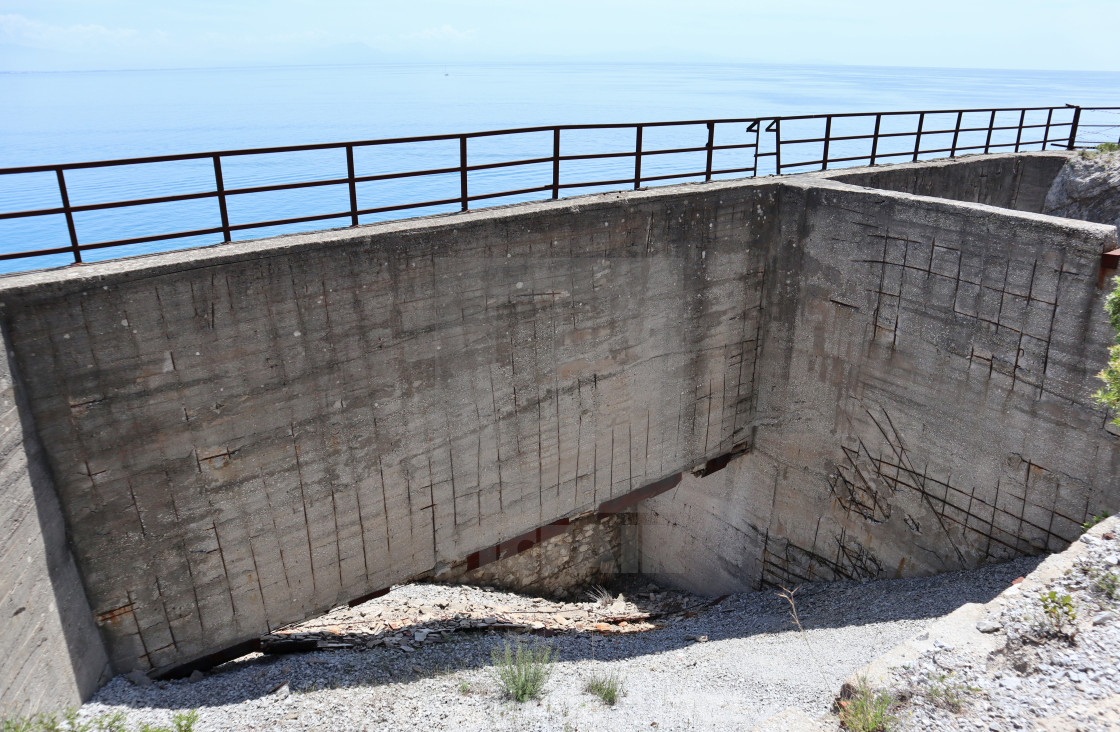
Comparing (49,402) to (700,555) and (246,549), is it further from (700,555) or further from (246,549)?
(700,555)

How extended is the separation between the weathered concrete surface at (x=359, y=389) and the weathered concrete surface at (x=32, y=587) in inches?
7.7

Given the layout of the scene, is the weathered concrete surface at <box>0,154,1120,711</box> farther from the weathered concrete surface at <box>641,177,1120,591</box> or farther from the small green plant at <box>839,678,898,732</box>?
the small green plant at <box>839,678,898,732</box>

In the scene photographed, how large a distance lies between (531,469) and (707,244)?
11.3 feet

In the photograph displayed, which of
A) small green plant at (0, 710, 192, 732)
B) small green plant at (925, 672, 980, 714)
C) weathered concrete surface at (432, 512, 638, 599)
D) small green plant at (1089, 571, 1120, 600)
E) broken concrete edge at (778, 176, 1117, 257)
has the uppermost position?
broken concrete edge at (778, 176, 1117, 257)

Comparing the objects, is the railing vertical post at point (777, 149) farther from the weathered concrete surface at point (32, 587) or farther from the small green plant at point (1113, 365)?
the weathered concrete surface at point (32, 587)

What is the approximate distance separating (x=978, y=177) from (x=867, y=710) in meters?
11.8

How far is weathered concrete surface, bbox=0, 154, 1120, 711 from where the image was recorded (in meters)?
6.32

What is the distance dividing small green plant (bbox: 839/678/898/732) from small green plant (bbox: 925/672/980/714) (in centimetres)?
25

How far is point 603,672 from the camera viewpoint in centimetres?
770

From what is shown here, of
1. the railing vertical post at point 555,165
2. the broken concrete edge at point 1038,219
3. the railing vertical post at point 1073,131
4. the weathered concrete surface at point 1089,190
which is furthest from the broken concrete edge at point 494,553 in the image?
the railing vertical post at point 1073,131

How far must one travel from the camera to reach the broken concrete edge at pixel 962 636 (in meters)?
5.05

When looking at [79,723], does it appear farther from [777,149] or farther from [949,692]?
[777,149]

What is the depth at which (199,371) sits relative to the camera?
6.41 meters

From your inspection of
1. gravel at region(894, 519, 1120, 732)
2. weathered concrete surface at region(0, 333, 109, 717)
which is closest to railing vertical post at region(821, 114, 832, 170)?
gravel at region(894, 519, 1120, 732)
